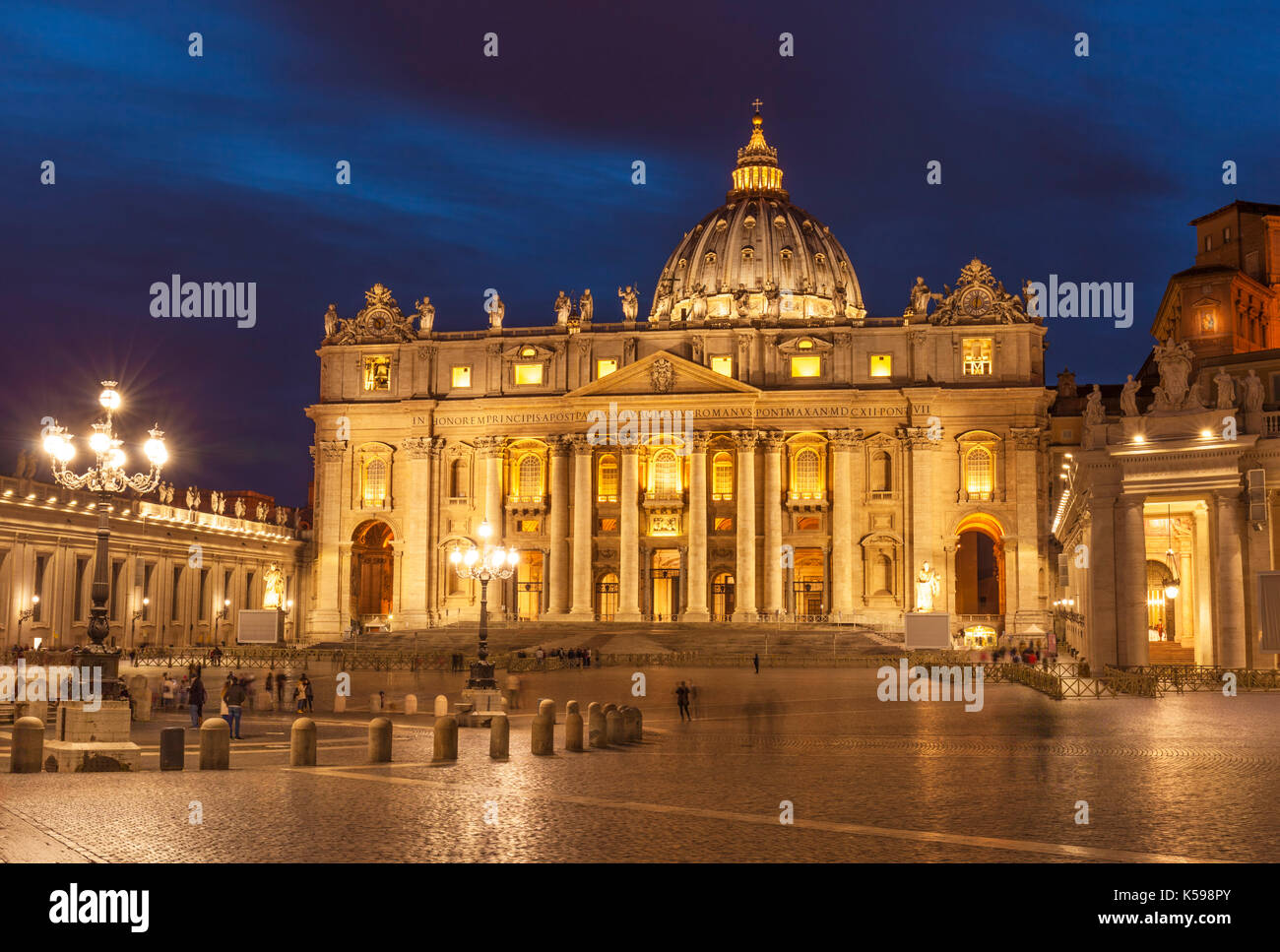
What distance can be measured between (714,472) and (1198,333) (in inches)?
1085

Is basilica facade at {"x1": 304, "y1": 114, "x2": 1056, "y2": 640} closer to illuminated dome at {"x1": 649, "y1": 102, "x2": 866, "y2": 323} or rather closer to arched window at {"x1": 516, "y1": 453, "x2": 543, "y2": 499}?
arched window at {"x1": 516, "y1": 453, "x2": 543, "y2": 499}

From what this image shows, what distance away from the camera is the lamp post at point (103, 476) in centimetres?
2144

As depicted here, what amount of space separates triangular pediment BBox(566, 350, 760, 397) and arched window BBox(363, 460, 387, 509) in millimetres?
13752

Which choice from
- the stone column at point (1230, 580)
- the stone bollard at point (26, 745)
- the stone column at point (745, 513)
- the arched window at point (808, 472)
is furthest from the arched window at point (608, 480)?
the stone bollard at point (26, 745)

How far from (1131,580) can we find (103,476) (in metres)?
25.3

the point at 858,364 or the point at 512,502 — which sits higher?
the point at 858,364

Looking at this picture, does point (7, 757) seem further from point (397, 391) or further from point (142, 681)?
point (397, 391)

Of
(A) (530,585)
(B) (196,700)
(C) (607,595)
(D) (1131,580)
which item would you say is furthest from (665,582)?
(B) (196,700)

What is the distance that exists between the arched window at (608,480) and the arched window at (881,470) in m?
15.3

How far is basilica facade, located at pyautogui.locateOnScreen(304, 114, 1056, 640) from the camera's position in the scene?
79438mm

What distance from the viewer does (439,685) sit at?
43.9 meters

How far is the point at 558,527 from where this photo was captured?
82750mm
